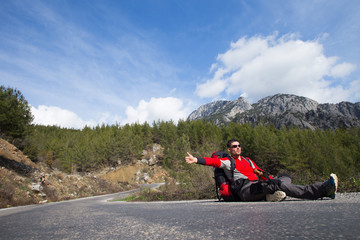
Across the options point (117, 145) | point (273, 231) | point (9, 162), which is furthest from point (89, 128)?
point (273, 231)

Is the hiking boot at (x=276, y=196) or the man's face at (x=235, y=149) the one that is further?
the man's face at (x=235, y=149)

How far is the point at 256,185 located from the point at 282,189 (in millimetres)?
412

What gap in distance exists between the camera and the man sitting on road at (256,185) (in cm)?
304

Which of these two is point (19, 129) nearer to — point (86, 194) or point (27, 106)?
point (27, 106)

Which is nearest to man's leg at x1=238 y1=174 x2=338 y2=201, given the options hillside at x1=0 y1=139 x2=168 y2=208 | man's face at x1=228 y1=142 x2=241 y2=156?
man's face at x1=228 y1=142 x2=241 y2=156

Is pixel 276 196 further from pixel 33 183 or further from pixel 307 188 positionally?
pixel 33 183

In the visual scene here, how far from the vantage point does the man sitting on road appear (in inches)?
119

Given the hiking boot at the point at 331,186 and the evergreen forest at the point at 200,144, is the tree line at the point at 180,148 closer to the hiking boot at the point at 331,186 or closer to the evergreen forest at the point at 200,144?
the evergreen forest at the point at 200,144

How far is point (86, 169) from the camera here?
50094mm

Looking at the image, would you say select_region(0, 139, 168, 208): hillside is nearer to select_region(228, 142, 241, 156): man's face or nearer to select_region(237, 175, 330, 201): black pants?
select_region(228, 142, 241, 156): man's face

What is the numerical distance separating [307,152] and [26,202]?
4380 centimetres

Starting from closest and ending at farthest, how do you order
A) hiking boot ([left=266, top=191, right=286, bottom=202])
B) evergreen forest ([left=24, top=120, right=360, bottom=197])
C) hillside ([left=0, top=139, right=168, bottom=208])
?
hiking boot ([left=266, top=191, right=286, bottom=202])
hillside ([left=0, top=139, right=168, bottom=208])
evergreen forest ([left=24, top=120, right=360, bottom=197])

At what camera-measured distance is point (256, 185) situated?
11.5 feet

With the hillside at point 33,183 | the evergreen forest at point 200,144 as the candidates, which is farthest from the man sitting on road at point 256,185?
the evergreen forest at point 200,144
